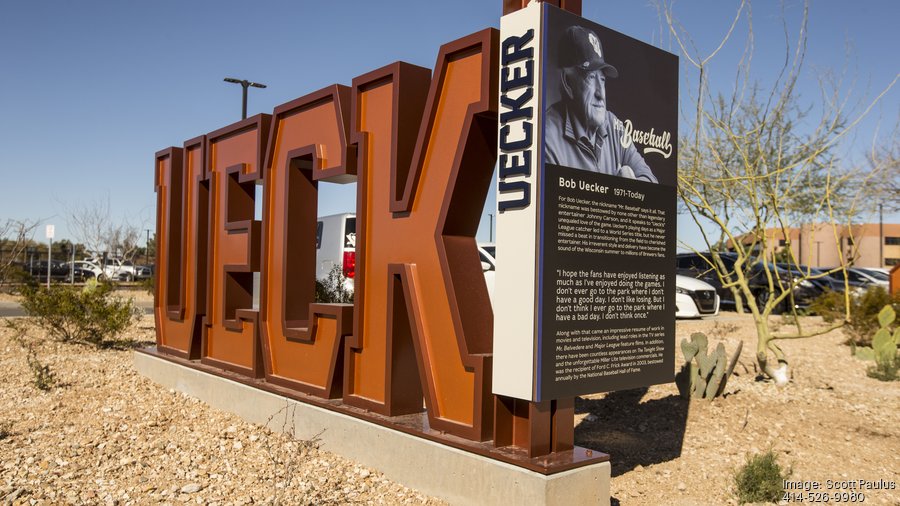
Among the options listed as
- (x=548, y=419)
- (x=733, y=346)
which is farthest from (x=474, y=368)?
(x=733, y=346)

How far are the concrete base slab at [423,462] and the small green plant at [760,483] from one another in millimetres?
1217

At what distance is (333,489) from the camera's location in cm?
545

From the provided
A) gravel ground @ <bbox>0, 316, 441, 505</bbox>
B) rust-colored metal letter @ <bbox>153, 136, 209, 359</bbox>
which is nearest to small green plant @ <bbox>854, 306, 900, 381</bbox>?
gravel ground @ <bbox>0, 316, 441, 505</bbox>

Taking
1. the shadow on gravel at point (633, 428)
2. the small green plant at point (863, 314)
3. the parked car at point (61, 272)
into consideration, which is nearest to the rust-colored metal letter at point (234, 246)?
the shadow on gravel at point (633, 428)

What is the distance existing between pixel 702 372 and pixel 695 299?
8.50 m

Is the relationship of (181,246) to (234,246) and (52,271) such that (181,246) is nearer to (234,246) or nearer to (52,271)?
(234,246)

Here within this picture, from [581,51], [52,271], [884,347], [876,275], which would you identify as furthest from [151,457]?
[52,271]

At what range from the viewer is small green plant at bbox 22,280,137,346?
40.3 ft

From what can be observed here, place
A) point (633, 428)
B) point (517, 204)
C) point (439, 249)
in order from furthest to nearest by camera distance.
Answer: point (633, 428) < point (439, 249) < point (517, 204)

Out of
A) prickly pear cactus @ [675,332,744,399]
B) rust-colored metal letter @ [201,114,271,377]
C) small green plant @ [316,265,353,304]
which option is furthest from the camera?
small green plant @ [316,265,353,304]

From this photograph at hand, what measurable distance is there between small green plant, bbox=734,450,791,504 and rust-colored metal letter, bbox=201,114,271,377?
15.3 feet

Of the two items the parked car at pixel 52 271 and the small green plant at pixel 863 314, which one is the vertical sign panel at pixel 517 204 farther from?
the parked car at pixel 52 271

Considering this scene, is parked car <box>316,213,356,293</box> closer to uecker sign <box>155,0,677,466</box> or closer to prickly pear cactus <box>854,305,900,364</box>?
uecker sign <box>155,0,677,466</box>

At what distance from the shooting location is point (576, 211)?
477 cm
